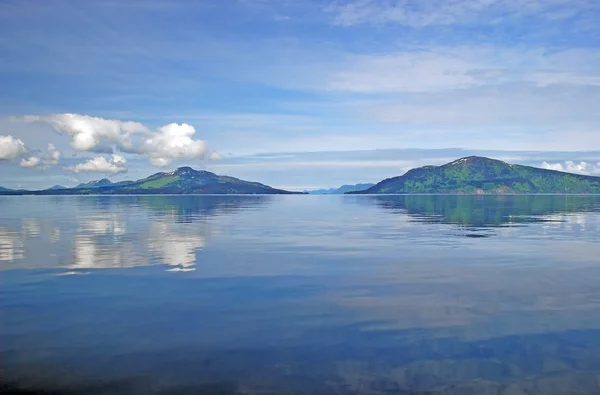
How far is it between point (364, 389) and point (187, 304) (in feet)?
43.8

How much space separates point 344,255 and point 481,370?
27.8 m

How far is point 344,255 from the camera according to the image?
44406 mm

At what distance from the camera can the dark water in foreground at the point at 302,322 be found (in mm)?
16016

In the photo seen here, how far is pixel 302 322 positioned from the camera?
22422mm

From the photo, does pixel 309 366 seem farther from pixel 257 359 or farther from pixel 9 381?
pixel 9 381

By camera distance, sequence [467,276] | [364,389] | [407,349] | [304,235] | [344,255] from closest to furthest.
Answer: [364,389] < [407,349] < [467,276] < [344,255] < [304,235]

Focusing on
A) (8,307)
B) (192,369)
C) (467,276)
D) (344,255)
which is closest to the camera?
(192,369)

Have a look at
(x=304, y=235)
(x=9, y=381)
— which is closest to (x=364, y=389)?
(x=9, y=381)

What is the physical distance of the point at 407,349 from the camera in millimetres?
18688

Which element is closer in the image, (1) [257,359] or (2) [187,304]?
(1) [257,359]

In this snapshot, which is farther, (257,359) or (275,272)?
(275,272)

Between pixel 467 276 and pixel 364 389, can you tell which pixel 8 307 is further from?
pixel 467 276

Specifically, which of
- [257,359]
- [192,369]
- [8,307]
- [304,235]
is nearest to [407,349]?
[257,359]

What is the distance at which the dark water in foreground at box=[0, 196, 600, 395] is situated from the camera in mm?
16016
